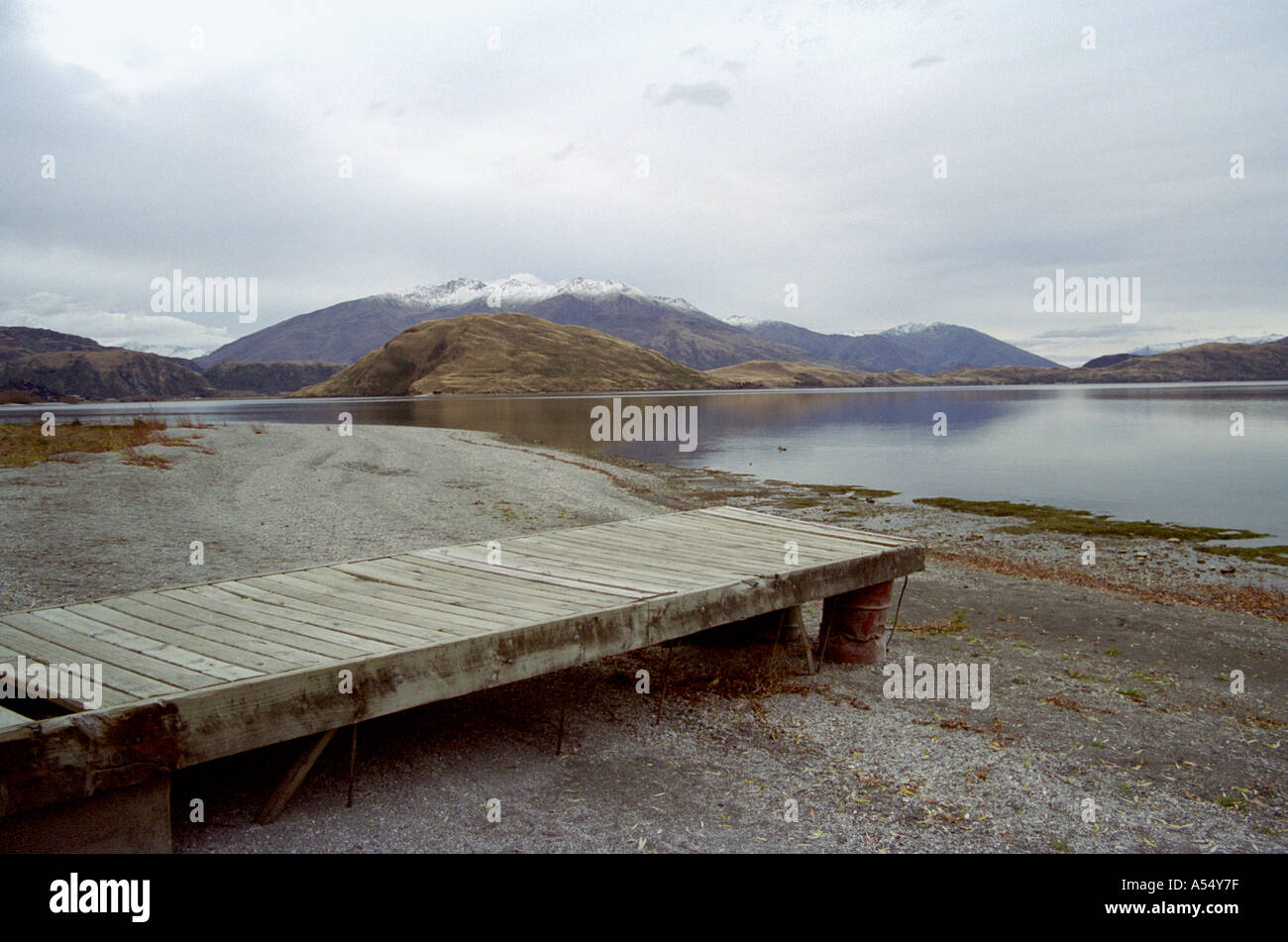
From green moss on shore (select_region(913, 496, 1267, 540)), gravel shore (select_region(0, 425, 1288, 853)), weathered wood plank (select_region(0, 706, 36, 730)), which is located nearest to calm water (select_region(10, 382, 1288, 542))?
green moss on shore (select_region(913, 496, 1267, 540))

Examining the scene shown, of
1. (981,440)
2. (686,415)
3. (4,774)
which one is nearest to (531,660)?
(4,774)

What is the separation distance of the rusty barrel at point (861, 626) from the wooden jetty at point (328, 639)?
29 millimetres

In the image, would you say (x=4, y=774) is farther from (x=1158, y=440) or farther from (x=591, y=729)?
(x=1158, y=440)

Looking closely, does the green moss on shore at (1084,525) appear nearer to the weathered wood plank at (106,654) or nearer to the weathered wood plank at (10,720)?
the weathered wood plank at (106,654)

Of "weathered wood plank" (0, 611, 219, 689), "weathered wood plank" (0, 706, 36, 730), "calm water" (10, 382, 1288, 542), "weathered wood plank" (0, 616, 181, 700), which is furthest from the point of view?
"calm water" (10, 382, 1288, 542)

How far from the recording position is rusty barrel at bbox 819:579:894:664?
10.3m

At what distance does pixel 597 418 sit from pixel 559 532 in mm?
91357

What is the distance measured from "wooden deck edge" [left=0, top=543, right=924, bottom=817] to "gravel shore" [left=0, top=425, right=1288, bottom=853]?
0.92 meters

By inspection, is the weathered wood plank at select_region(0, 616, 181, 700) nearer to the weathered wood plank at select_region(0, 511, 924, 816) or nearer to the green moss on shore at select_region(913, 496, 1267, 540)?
the weathered wood plank at select_region(0, 511, 924, 816)

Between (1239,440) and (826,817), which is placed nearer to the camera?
(826,817)

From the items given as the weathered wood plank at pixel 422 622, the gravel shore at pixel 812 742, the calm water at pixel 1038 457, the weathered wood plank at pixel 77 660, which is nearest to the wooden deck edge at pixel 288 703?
the weathered wood plank at pixel 422 622

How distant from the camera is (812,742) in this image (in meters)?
7.83

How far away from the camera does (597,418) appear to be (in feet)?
335

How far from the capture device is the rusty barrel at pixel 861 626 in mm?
10320
